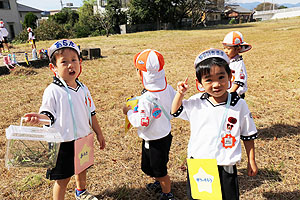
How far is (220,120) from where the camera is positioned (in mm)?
1938

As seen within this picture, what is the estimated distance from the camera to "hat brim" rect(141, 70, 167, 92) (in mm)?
2314

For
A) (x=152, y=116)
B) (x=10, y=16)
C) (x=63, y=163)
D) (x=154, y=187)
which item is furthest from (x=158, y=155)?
(x=10, y=16)

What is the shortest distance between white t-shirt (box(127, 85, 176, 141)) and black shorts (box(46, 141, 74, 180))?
686 millimetres

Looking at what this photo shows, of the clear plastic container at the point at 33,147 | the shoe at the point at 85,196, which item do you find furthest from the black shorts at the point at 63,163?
the shoe at the point at 85,196

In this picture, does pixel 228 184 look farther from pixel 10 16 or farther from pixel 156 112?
pixel 10 16

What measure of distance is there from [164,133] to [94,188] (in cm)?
137

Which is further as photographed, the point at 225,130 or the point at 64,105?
the point at 64,105

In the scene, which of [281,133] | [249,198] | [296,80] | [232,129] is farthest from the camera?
[296,80]

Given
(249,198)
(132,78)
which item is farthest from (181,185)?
(132,78)

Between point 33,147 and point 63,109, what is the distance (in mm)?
428

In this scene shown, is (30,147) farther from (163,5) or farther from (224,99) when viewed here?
(163,5)

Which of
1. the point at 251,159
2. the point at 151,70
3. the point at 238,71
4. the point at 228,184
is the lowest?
the point at 228,184

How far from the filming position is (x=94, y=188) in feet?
10.1

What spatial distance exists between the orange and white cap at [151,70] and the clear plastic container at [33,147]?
3.25ft
